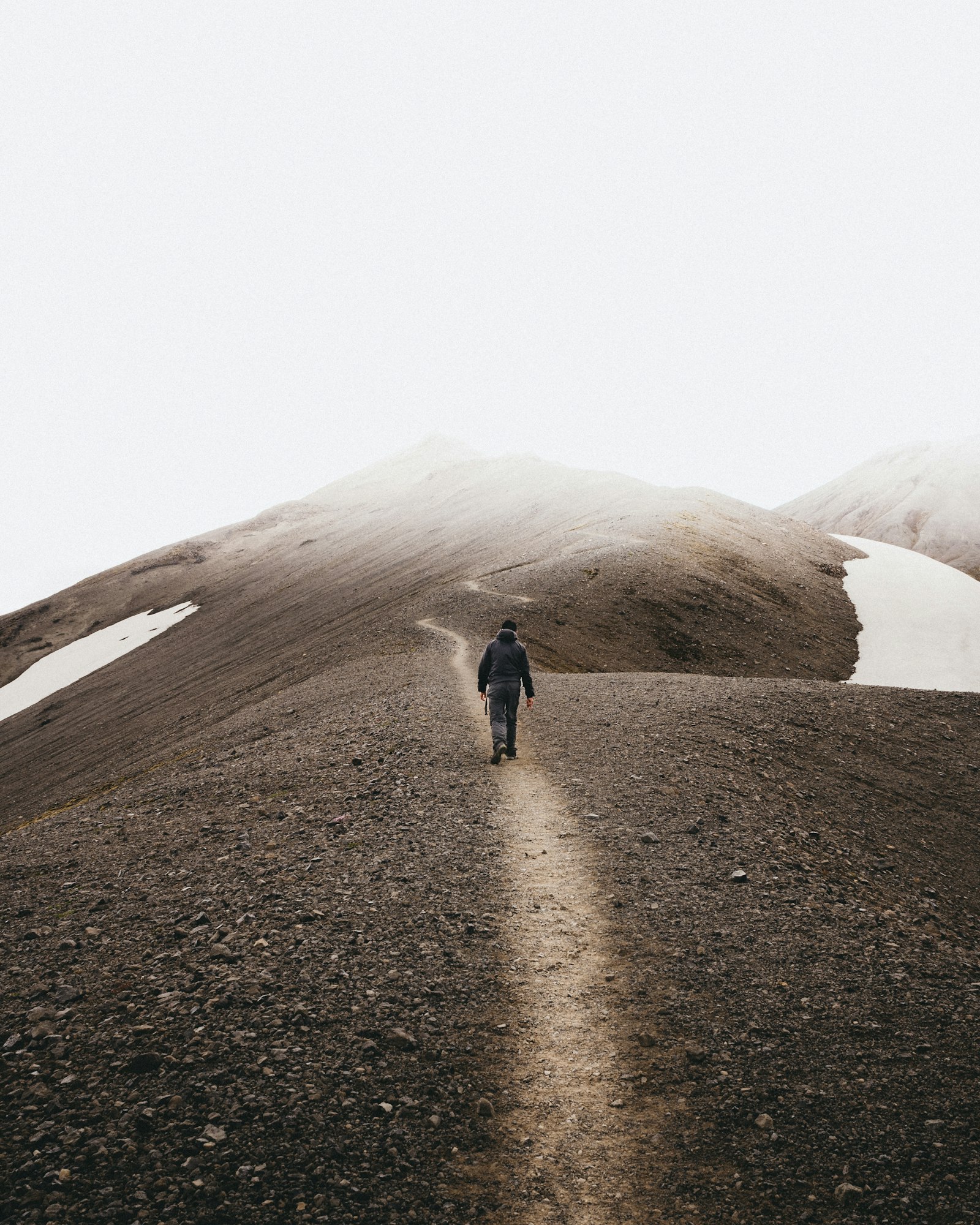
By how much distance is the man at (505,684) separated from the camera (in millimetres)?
15602

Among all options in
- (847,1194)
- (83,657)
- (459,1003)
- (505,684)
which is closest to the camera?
(847,1194)

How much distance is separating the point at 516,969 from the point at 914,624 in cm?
5631

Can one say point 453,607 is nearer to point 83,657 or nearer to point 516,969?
point 516,969

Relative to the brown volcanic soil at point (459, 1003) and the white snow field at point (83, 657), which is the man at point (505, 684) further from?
the white snow field at point (83, 657)

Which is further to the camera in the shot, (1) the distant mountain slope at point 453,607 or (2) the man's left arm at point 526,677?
(1) the distant mountain slope at point 453,607

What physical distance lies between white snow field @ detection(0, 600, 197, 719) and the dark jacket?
6557 centimetres

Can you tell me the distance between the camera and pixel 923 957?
826 centimetres

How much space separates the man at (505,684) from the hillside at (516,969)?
0.60 meters

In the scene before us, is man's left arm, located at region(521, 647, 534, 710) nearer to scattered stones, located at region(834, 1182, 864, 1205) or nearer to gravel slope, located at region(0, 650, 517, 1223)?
gravel slope, located at region(0, 650, 517, 1223)

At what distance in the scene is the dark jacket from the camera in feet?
51.9

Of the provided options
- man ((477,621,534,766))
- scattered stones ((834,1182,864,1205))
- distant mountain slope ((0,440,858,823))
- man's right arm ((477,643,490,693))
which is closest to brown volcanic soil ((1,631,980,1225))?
scattered stones ((834,1182,864,1205))

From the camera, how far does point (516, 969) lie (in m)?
7.95

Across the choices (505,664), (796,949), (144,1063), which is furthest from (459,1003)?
(505,664)

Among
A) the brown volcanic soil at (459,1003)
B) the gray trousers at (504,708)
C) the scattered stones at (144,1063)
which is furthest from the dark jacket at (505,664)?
the scattered stones at (144,1063)
